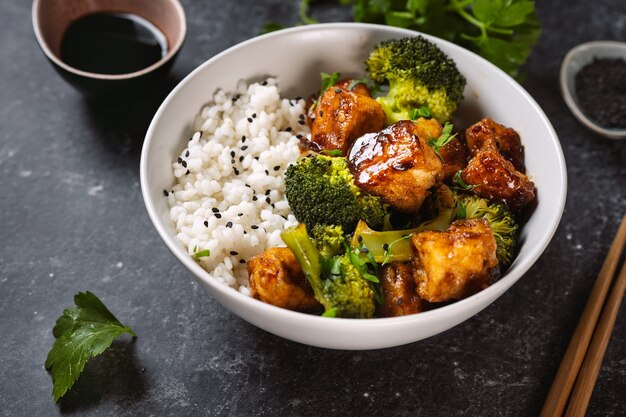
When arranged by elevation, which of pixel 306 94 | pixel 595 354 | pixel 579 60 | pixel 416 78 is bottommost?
pixel 595 354

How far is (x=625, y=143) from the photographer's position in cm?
354

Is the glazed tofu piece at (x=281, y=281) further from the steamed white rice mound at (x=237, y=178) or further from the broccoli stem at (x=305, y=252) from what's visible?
the steamed white rice mound at (x=237, y=178)

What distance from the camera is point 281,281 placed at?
231 centimetres

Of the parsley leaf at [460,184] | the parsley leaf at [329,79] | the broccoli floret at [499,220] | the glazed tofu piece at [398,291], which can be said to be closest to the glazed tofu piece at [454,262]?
the glazed tofu piece at [398,291]

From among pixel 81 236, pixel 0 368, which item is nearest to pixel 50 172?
pixel 81 236

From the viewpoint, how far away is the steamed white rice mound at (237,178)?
2.56 m

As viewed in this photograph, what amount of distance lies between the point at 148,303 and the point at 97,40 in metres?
1.56

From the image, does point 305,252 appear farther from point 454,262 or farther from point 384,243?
point 454,262

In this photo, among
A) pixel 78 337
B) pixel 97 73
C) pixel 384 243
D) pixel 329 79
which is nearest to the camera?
pixel 384 243

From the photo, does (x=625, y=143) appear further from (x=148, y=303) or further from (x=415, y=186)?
(x=148, y=303)

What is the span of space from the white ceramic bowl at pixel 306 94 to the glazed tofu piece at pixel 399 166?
456mm

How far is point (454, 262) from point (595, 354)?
35.0 inches

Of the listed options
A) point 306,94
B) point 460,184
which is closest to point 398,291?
point 460,184

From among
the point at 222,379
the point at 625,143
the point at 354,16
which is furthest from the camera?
the point at 354,16
